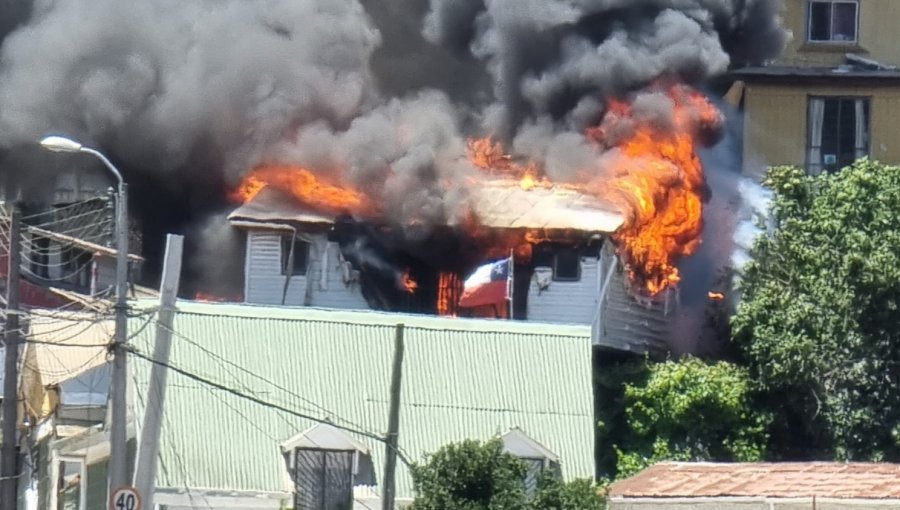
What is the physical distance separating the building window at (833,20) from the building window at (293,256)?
42.0 feet

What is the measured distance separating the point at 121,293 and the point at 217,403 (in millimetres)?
9250

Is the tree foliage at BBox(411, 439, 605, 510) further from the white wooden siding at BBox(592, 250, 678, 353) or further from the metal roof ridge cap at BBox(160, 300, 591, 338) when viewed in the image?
the white wooden siding at BBox(592, 250, 678, 353)

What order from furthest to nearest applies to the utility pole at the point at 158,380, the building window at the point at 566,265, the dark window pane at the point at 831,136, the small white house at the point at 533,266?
the dark window pane at the point at 831,136 < the building window at the point at 566,265 < the small white house at the point at 533,266 < the utility pole at the point at 158,380

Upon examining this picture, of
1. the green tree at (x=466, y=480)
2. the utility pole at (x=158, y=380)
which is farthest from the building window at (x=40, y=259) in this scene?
the green tree at (x=466, y=480)

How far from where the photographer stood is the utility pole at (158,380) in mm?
26141

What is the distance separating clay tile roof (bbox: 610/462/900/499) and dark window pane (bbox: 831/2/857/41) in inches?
694

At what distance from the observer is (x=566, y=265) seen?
42438 millimetres

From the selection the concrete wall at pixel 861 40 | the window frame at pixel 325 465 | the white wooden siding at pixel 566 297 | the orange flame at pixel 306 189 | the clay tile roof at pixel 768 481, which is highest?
the concrete wall at pixel 861 40

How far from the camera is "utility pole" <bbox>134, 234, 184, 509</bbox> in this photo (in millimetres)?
26141

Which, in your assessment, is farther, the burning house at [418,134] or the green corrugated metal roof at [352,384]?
the burning house at [418,134]

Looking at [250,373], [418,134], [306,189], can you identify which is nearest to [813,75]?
[418,134]

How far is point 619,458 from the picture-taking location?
127 feet

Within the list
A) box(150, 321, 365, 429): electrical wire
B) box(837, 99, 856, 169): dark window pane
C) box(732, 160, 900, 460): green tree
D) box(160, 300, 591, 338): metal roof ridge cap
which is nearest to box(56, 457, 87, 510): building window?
box(150, 321, 365, 429): electrical wire

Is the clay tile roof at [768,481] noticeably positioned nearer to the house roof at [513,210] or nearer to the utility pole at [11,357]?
the utility pole at [11,357]
